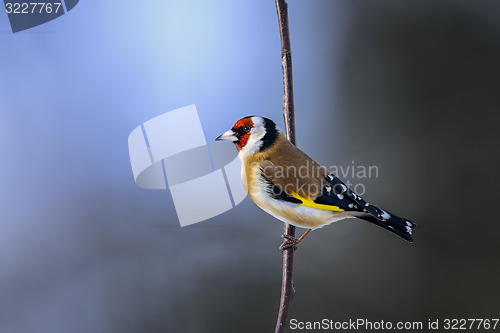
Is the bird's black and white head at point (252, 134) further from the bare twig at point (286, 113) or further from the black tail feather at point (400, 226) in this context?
the black tail feather at point (400, 226)

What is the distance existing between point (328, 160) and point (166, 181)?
1.59 ft

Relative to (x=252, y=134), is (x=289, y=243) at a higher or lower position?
lower

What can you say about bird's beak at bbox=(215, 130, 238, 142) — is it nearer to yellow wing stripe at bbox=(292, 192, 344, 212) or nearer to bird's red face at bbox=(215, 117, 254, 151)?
bird's red face at bbox=(215, 117, 254, 151)

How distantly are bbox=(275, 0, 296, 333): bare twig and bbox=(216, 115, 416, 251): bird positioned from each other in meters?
0.02

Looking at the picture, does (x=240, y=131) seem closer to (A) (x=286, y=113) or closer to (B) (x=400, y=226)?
(A) (x=286, y=113)

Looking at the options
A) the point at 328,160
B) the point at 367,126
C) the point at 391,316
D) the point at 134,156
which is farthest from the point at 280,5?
the point at 391,316

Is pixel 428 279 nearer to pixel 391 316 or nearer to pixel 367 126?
pixel 391 316

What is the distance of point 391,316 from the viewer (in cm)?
128

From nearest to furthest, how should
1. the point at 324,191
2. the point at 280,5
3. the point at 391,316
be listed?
the point at 280,5 < the point at 324,191 < the point at 391,316

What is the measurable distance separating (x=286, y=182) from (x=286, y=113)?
0.11m

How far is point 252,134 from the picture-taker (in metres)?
0.61

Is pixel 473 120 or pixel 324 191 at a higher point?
pixel 324 191

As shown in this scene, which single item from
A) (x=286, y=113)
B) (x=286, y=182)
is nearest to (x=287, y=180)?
(x=286, y=182)

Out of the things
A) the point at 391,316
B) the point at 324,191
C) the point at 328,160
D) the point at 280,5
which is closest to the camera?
the point at 280,5
